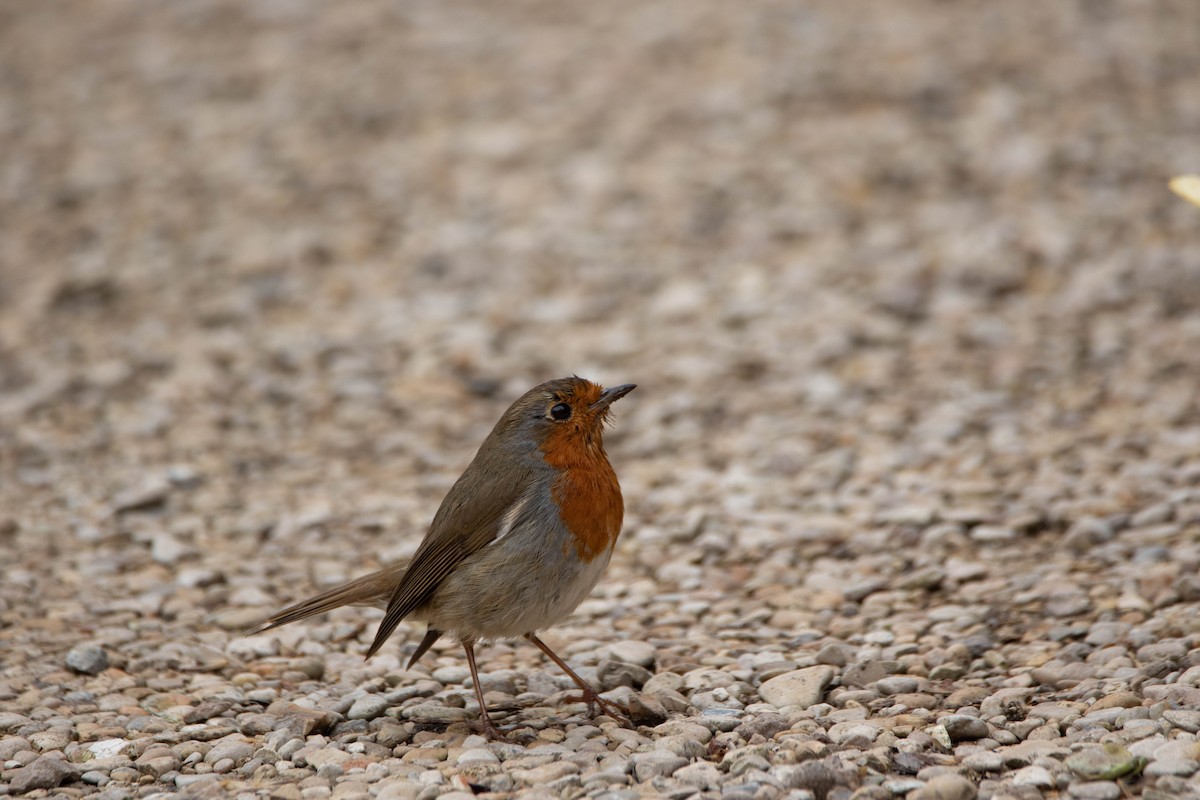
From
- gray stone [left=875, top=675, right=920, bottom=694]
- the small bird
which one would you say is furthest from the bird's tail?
gray stone [left=875, top=675, right=920, bottom=694]

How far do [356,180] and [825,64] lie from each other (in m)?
3.66

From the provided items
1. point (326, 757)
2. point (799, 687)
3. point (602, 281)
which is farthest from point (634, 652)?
point (602, 281)

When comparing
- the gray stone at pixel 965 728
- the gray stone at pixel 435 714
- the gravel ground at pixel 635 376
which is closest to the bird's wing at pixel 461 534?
the gray stone at pixel 435 714

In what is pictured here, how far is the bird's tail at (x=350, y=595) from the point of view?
14.4 ft

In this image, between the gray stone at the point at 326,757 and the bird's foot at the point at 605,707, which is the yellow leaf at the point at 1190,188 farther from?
the gray stone at the point at 326,757

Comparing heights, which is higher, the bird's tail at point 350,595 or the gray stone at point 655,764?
the bird's tail at point 350,595

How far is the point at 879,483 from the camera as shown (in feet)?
19.9

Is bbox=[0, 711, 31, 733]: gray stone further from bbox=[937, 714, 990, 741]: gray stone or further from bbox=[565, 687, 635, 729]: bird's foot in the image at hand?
bbox=[937, 714, 990, 741]: gray stone

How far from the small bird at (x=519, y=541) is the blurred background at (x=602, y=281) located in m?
0.97

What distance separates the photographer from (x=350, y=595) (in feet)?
14.5

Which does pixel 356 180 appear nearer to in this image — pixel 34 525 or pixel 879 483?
pixel 34 525

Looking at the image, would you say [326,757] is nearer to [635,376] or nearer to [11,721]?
[11,721]

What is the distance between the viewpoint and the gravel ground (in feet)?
13.1

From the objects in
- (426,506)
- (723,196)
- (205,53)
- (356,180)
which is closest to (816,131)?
(723,196)
